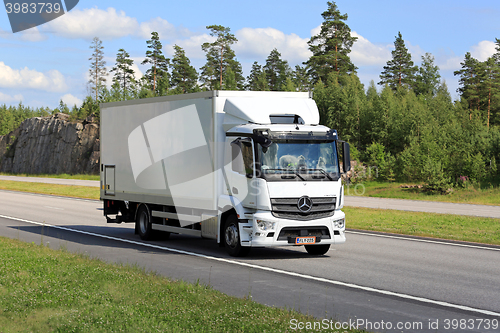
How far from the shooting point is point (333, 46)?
69.8 meters

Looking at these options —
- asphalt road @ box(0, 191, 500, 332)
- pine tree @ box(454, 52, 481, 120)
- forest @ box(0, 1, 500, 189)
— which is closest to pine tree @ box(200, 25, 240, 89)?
forest @ box(0, 1, 500, 189)

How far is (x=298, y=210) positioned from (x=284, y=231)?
0.55m

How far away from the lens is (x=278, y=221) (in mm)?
12180

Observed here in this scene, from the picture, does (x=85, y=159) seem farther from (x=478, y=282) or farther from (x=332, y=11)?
(x=478, y=282)

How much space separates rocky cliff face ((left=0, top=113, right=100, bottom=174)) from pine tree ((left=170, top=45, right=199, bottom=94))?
16.6 m

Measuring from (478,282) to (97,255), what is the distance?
8.25m

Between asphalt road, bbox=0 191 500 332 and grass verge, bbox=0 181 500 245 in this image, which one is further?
grass verge, bbox=0 181 500 245

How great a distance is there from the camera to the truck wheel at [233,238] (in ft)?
41.9

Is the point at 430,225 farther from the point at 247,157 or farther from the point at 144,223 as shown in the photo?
the point at 144,223

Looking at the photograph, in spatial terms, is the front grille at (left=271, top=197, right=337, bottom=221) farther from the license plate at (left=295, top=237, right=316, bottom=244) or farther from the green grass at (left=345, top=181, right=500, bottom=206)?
the green grass at (left=345, top=181, right=500, bottom=206)

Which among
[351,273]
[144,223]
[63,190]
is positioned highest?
[63,190]

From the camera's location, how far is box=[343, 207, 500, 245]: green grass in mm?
17036

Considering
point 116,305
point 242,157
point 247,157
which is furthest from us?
point 242,157

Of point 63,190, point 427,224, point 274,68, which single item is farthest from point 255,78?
point 427,224
